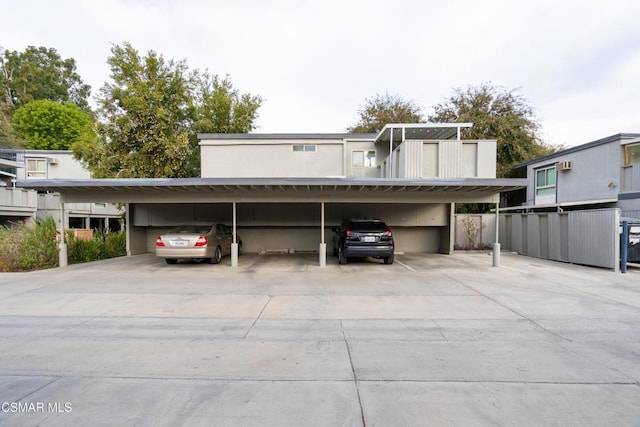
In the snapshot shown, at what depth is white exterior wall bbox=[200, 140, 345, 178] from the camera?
51.3ft

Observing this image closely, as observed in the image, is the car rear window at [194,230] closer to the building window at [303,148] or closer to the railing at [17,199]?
the building window at [303,148]

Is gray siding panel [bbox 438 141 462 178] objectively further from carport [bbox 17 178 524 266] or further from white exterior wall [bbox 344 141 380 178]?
white exterior wall [bbox 344 141 380 178]

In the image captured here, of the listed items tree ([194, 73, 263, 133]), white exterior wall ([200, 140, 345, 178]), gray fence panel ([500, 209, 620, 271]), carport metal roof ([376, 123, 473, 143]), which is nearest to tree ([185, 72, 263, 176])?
tree ([194, 73, 263, 133])

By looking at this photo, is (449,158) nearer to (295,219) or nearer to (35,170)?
(295,219)

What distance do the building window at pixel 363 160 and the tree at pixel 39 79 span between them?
49463 mm

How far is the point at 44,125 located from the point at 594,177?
165 ft

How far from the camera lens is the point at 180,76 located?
64.8ft

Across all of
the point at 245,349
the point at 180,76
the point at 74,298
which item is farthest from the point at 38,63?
the point at 245,349

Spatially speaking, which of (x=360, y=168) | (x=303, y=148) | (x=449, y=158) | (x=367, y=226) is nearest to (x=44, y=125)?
(x=303, y=148)

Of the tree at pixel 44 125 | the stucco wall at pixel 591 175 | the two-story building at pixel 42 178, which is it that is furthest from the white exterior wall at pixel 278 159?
the tree at pixel 44 125

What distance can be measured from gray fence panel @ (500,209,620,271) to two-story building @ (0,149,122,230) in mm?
24084

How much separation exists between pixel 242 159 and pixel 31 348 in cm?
1231

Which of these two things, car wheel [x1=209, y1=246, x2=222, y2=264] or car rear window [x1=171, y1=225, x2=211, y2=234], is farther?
car wheel [x1=209, y1=246, x2=222, y2=264]

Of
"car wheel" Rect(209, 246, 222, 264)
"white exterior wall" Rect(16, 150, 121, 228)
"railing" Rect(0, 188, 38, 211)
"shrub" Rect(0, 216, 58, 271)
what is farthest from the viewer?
"white exterior wall" Rect(16, 150, 121, 228)
